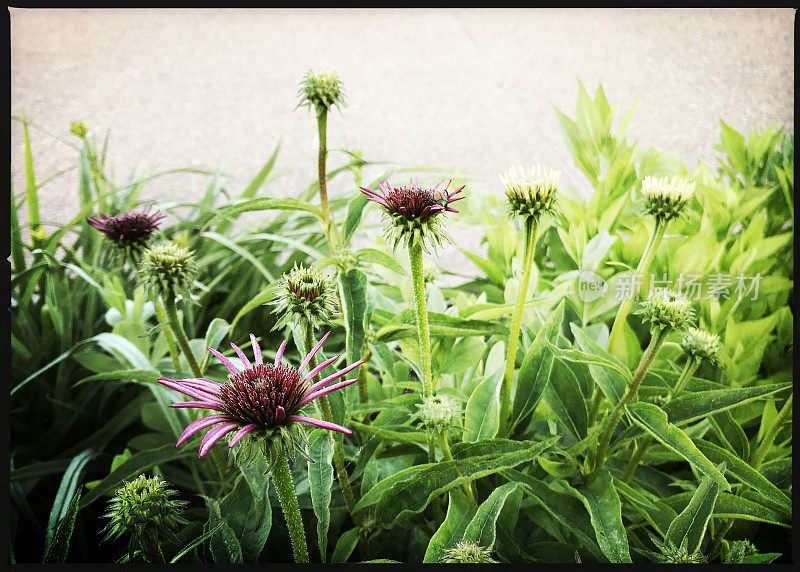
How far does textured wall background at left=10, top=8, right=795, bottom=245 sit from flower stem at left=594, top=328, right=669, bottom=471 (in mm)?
289

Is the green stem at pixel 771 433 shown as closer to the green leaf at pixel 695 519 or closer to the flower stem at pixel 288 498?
the green leaf at pixel 695 519

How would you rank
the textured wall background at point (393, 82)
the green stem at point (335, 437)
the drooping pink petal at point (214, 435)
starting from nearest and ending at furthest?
1. the drooping pink petal at point (214, 435)
2. the green stem at point (335, 437)
3. the textured wall background at point (393, 82)

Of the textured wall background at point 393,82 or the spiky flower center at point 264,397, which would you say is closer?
the spiky flower center at point 264,397

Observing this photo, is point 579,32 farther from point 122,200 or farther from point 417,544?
point 122,200

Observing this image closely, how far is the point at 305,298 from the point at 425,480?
0.13 m

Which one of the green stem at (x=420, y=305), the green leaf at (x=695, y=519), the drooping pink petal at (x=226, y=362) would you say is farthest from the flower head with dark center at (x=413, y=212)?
the green leaf at (x=695, y=519)

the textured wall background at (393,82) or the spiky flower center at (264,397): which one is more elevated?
the textured wall background at (393,82)

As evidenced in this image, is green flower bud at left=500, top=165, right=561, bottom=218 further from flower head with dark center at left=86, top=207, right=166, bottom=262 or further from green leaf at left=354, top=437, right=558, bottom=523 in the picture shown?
flower head with dark center at left=86, top=207, right=166, bottom=262

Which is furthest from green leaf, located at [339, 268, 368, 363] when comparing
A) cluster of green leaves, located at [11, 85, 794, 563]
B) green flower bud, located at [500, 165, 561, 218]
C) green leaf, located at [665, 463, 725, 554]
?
green leaf, located at [665, 463, 725, 554]

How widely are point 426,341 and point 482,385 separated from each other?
0.06 metres

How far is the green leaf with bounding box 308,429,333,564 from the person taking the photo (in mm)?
334

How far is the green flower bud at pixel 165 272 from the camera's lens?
0.39 m

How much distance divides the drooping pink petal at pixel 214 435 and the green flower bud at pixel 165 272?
152 millimetres

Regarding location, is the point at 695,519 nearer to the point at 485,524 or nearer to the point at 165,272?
the point at 485,524
